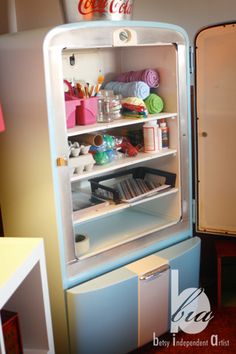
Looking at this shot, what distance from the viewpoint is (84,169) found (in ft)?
5.96

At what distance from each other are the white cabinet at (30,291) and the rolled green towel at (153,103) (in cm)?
89

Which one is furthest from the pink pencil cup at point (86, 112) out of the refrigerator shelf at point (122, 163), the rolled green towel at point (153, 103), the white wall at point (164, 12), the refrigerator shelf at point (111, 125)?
the white wall at point (164, 12)

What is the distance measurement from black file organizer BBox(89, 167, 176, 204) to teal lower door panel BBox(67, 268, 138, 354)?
1.19ft

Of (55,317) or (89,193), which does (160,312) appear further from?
(89,193)

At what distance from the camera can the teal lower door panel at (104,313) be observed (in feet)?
5.53

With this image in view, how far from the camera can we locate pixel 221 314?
225 centimetres

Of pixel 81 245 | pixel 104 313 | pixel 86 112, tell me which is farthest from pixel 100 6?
pixel 104 313

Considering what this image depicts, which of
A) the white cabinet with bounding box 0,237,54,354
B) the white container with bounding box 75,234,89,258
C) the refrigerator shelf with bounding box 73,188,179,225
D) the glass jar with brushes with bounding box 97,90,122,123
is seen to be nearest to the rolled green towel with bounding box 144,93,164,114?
the glass jar with brushes with bounding box 97,90,122,123

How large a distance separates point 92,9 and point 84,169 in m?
0.65

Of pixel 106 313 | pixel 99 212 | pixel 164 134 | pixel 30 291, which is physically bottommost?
pixel 106 313

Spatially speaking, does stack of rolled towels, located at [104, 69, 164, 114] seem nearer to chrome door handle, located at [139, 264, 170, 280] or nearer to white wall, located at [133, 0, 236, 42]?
white wall, located at [133, 0, 236, 42]

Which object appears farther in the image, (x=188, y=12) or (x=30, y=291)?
A: (x=188, y=12)

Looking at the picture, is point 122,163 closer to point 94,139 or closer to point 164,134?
point 94,139

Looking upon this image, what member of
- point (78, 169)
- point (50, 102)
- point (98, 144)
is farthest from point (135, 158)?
point (50, 102)
